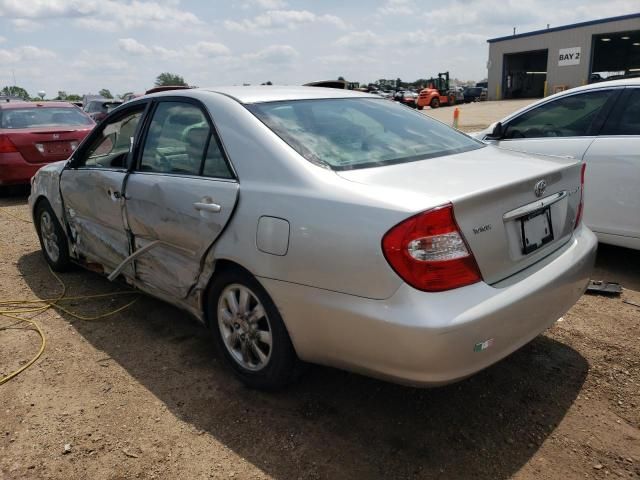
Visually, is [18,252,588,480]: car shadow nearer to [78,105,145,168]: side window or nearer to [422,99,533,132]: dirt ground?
[78,105,145,168]: side window

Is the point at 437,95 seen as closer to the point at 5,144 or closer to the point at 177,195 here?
the point at 5,144

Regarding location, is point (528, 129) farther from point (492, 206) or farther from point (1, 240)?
point (1, 240)

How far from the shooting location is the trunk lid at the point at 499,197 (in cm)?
227

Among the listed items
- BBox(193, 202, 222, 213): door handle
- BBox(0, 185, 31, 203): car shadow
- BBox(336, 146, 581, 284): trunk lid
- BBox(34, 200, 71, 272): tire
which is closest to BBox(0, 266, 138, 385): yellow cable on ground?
BBox(34, 200, 71, 272): tire

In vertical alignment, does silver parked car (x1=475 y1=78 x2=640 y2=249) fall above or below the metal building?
below

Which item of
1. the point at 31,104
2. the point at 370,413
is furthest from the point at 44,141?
the point at 370,413

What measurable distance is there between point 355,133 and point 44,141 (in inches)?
284

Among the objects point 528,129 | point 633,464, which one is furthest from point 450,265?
point 528,129

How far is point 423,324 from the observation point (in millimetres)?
2115

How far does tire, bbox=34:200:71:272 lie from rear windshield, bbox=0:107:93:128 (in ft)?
14.9

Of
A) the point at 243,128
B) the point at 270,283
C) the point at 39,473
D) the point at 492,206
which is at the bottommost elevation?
the point at 39,473

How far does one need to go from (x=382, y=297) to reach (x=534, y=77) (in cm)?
5091

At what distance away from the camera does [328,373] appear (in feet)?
10.3

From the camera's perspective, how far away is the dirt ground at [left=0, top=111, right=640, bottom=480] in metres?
2.41
